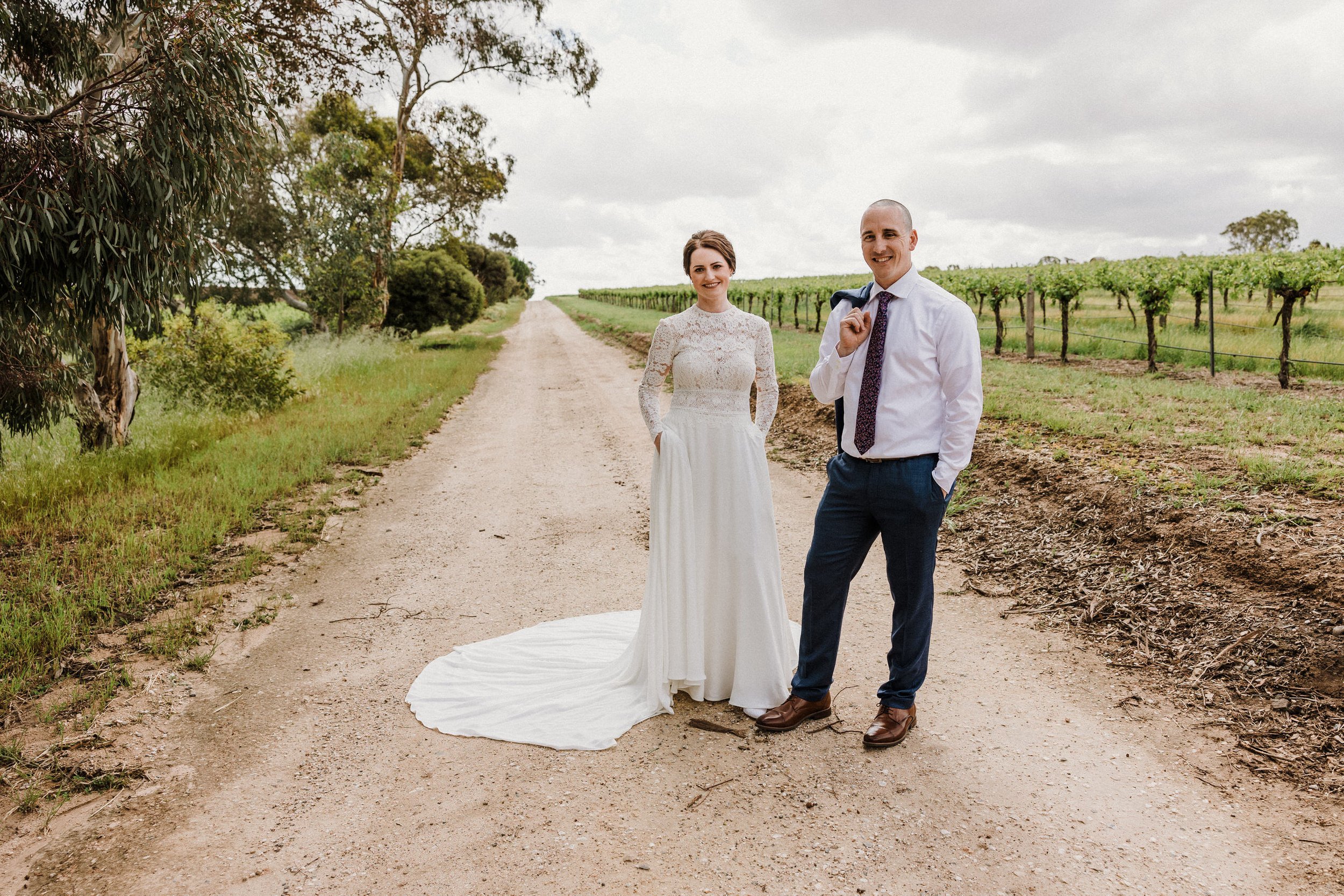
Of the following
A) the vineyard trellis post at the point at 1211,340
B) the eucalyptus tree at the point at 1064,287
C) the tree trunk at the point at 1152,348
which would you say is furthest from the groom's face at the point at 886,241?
the eucalyptus tree at the point at 1064,287

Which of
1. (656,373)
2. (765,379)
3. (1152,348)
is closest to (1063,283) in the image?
(1152,348)

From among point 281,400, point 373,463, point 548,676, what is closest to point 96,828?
point 548,676

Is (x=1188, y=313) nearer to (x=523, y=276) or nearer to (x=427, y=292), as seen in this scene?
(x=427, y=292)

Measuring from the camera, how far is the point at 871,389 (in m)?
3.27

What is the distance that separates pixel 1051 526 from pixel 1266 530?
1362mm

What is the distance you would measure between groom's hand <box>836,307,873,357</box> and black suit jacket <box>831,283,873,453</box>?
12 centimetres

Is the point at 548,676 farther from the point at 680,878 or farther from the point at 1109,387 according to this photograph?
the point at 1109,387

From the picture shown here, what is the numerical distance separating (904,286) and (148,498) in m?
7.08

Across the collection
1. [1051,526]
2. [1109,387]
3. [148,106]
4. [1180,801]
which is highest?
[148,106]

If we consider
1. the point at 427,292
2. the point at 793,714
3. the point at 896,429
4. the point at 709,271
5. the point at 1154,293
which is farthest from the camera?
the point at 427,292

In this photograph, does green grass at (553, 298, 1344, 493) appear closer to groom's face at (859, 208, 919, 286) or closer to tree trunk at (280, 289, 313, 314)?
groom's face at (859, 208, 919, 286)

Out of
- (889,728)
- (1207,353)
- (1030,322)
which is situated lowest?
(889,728)

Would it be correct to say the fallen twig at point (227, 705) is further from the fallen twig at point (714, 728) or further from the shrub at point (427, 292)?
the shrub at point (427, 292)

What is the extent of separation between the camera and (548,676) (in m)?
4.16
